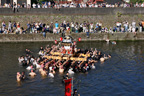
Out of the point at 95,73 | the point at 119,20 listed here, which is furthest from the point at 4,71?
the point at 119,20

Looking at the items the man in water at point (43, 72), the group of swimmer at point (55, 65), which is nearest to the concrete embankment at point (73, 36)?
the group of swimmer at point (55, 65)

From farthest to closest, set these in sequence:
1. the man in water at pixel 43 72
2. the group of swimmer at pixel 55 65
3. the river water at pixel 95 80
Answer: the group of swimmer at pixel 55 65 → the man in water at pixel 43 72 → the river water at pixel 95 80

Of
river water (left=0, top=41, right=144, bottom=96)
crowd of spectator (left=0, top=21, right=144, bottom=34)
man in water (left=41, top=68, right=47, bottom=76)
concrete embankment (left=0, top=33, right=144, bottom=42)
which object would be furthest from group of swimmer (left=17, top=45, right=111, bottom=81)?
crowd of spectator (left=0, top=21, right=144, bottom=34)

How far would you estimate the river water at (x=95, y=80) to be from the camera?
26.8 metres

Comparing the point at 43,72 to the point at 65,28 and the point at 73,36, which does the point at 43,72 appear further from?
the point at 65,28

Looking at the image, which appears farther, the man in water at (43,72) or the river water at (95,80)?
the man in water at (43,72)

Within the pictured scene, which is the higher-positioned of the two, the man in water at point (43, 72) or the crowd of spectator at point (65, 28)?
the crowd of spectator at point (65, 28)

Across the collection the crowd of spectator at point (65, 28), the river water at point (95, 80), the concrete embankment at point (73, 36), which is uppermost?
the crowd of spectator at point (65, 28)

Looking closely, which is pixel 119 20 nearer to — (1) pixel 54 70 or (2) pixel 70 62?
(2) pixel 70 62

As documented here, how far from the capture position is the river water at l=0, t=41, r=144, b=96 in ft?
87.8

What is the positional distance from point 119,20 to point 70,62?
2305 cm

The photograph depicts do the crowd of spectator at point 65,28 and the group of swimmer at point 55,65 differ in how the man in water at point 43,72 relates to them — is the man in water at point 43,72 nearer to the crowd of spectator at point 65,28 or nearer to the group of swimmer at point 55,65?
the group of swimmer at point 55,65

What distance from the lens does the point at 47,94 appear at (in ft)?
85.5

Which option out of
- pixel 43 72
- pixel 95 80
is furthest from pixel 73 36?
pixel 95 80
